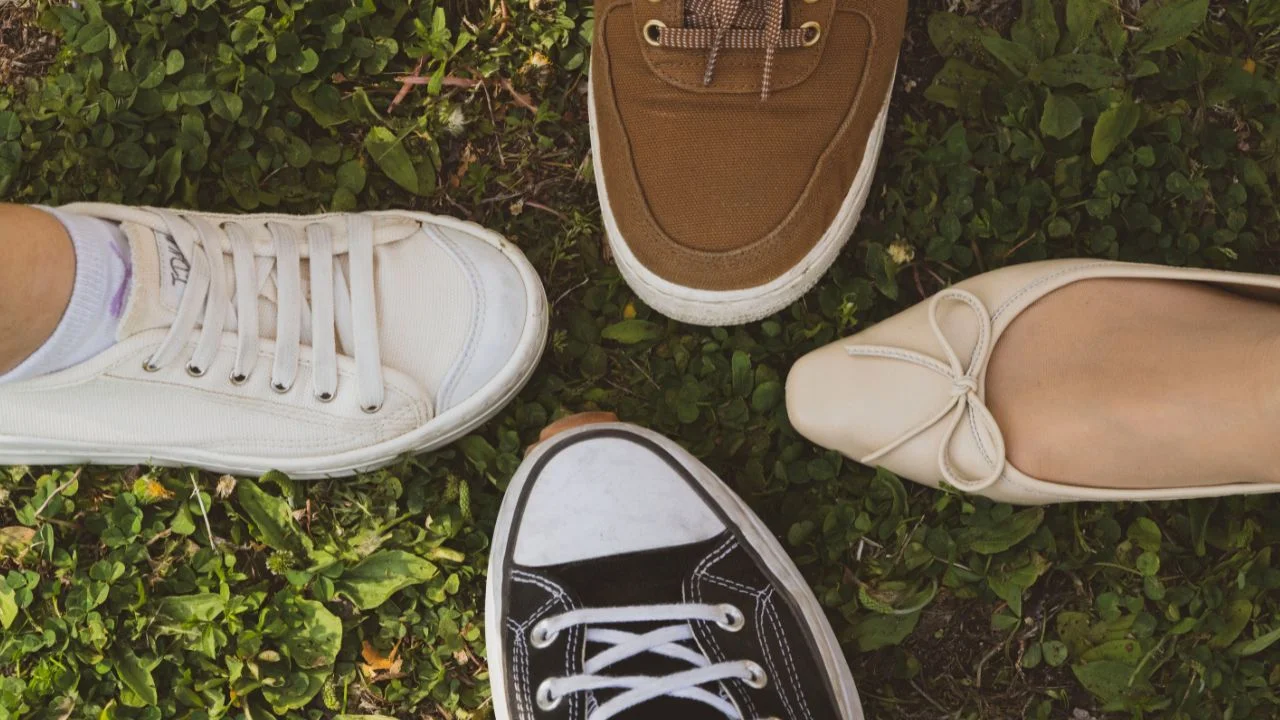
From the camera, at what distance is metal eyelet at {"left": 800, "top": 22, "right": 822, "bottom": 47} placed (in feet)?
5.49

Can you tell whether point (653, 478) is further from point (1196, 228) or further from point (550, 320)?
point (1196, 228)

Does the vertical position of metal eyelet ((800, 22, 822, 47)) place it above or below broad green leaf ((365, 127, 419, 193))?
above

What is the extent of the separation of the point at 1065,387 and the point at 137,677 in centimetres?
179

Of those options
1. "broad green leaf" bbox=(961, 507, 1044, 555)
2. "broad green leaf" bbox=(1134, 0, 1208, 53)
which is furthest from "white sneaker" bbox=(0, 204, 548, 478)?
"broad green leaf" bbox=(1134, 0, 1208, 53)

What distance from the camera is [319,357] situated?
70.3 inches

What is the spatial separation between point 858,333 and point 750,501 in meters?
0.39

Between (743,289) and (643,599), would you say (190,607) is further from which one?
(743,289)

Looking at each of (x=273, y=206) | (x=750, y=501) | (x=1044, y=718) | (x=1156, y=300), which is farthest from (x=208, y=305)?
(x=1044, y=718)

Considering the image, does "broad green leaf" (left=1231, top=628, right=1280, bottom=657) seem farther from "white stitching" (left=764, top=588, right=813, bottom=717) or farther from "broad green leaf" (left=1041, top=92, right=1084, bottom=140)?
"broad green leaf" (left=1041, top=92, right=1084, bottom=140)

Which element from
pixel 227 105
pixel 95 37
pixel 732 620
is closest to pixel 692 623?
pixel 732 620

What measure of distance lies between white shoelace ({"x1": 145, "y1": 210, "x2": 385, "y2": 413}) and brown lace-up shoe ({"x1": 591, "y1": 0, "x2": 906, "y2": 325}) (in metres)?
0.49

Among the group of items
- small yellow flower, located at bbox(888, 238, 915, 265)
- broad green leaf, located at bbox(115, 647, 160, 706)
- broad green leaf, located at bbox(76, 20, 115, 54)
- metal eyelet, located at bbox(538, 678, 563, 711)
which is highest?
broad green leaf, located at bbox(76, 20, 115, 54)

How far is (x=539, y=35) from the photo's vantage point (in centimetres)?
200

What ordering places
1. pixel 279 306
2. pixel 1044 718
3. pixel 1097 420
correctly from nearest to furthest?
pixel 1097 420 < pixel 279 306 < pixel 1044 718
